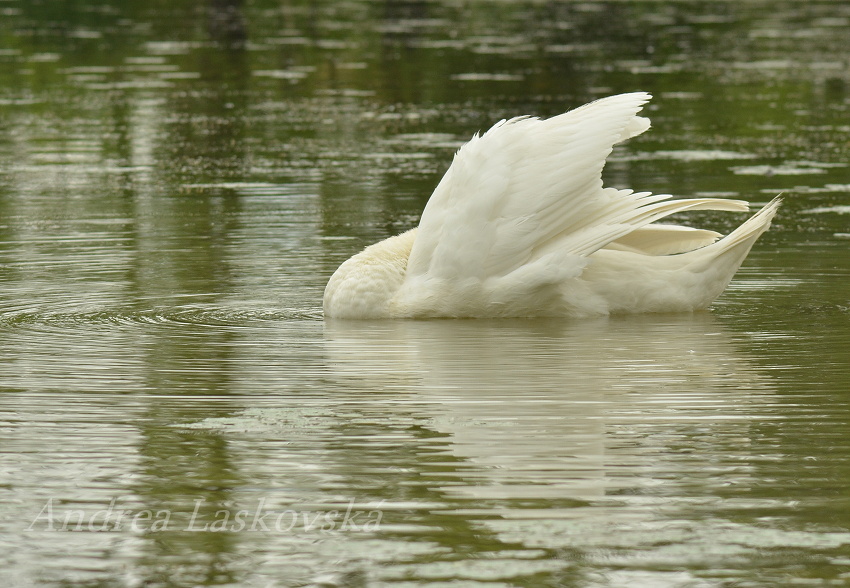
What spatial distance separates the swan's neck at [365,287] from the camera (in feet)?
34.1

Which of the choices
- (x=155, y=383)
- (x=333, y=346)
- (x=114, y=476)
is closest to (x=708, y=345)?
(x=333, y=346)

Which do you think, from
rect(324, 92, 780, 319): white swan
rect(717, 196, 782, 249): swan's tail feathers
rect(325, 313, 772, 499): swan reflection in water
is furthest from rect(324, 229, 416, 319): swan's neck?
rect(717, 196, 782, 249): swan's tail feathers

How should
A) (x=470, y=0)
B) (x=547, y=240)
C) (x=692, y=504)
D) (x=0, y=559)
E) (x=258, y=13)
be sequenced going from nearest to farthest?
(x=0, y=559) < (x=692, y=504) < (x=547, y=240) < (x=258, y=13) < (x=470, y=0)

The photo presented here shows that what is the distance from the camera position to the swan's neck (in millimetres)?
10406

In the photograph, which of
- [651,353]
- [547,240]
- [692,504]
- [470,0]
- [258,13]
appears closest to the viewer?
[692,504]

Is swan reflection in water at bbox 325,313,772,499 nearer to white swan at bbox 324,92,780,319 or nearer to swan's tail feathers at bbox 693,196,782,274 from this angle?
white swan at bbox 324,92,780,319

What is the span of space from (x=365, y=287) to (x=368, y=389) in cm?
224

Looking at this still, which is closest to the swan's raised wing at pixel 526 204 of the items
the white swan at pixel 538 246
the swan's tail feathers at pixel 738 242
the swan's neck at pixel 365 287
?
the white swan at pixel 538 246

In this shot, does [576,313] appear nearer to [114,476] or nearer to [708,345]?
[708,345]

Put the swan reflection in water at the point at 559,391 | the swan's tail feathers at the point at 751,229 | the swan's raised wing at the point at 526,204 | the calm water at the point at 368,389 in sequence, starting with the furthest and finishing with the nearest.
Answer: the swan's tail feathers at the point at 751,229
the swan's raised wing at the point at 526,204
the swan reflection in water at the point at 559,391
the calm water at the point at 368,389

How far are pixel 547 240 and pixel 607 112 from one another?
35.0 inches

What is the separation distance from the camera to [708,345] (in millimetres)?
9500

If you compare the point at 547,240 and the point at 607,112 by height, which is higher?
the point at 607,112

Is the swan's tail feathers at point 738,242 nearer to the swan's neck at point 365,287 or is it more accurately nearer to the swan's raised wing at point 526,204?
the swan's raised wing at point 526,204
